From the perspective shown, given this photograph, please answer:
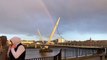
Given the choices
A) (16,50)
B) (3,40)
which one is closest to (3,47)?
(3,40)

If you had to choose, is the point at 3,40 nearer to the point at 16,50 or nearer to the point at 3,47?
the point at 3,47

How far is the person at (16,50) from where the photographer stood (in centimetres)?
911

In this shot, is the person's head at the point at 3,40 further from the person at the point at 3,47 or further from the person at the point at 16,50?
the person at the point at 16,50

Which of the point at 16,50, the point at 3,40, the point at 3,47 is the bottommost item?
the point at 16,50

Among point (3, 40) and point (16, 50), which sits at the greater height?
point (3, 40)

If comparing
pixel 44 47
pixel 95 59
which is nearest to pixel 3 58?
pixel 95 59

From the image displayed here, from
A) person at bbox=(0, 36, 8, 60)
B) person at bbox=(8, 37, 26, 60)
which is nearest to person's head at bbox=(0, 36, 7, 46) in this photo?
person at bbox=(0, 36, 8, 60)

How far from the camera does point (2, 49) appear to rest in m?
9.18

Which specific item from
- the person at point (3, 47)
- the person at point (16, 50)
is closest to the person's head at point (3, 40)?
the person at point (3, 47)

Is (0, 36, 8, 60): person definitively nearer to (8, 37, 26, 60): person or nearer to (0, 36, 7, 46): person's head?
(0, 36, 7, 46): person's head

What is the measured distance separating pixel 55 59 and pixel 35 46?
179 meters

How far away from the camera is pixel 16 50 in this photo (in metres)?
9.27

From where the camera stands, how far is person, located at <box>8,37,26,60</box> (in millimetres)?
9109

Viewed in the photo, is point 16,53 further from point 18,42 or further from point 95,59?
point 95,59
